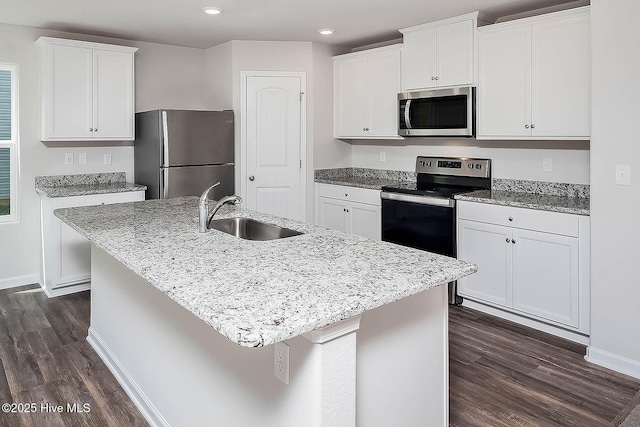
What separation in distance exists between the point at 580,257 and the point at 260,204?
2946 millimetres

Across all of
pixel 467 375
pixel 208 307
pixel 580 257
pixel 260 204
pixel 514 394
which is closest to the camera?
pixel 208 307

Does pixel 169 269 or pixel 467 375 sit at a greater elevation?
pixel 169 269

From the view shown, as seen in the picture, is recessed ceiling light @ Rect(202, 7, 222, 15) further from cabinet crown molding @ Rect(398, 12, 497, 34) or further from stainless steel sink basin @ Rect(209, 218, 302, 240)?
stainless steel sink basin @ Rect(209, 218, 302, 240)

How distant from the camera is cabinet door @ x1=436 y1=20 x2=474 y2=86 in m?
3.88

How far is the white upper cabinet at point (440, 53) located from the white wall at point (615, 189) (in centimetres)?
117

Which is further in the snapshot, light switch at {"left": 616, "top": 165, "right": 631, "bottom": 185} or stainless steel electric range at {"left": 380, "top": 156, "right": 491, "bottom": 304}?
stainless steel electric range at {"left": 380, "top": 156, "right": 491, "bottom": 304}

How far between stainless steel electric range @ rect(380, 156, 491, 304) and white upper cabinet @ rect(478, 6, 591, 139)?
→ 505 mm

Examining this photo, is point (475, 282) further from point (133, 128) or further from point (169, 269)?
point (133, 128)

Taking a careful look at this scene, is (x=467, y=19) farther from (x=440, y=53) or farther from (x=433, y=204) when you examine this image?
(x=433, y=204)

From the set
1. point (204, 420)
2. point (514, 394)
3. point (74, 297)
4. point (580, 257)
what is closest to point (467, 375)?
point (514, 394)

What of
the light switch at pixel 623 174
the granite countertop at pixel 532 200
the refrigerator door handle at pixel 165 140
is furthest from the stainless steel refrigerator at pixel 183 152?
the light switch at pixel 623 174

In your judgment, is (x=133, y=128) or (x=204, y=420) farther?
(x=133, y=128)

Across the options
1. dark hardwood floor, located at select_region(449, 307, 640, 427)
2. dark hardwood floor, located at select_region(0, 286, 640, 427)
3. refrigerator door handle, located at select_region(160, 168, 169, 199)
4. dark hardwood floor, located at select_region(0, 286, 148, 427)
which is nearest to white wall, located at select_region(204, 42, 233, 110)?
refrigerator door handle, located at select_region(160, 168, 169, 199)

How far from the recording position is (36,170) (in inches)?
173
